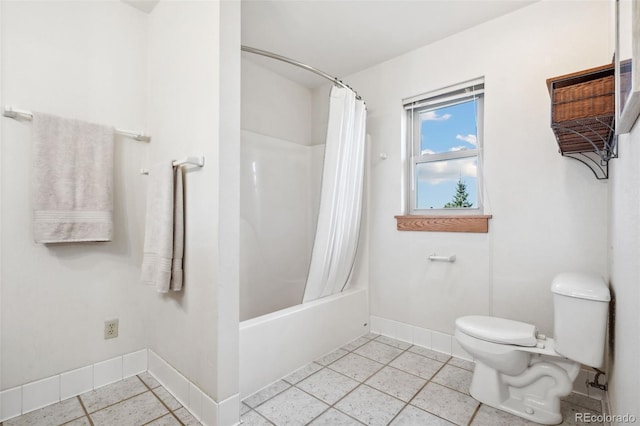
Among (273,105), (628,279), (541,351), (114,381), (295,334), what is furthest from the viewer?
(273,105)

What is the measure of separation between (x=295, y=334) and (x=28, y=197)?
164 centimetres

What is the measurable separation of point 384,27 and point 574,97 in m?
1.31

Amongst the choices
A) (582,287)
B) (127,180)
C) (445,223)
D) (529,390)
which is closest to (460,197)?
(445,223)

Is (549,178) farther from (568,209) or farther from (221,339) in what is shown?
(221,339)

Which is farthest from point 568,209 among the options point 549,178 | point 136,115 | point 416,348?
point 136,115

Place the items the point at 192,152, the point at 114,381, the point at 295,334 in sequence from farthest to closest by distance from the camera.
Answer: the point at 295,334 < the point at 114,381 < the point at 192,152

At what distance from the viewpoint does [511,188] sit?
1.99 m

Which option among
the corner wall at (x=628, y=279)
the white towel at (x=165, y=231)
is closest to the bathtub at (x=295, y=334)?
the white towel at (x=165, y=231)

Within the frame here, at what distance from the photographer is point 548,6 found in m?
1.86

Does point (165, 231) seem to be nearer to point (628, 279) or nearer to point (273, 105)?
point (273, 105)

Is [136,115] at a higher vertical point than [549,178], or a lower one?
higher

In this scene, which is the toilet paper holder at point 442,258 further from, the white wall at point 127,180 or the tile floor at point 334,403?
the white wall at point 127,180

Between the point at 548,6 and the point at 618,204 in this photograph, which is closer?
the point at 618,204

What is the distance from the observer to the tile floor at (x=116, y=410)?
1491 mm
